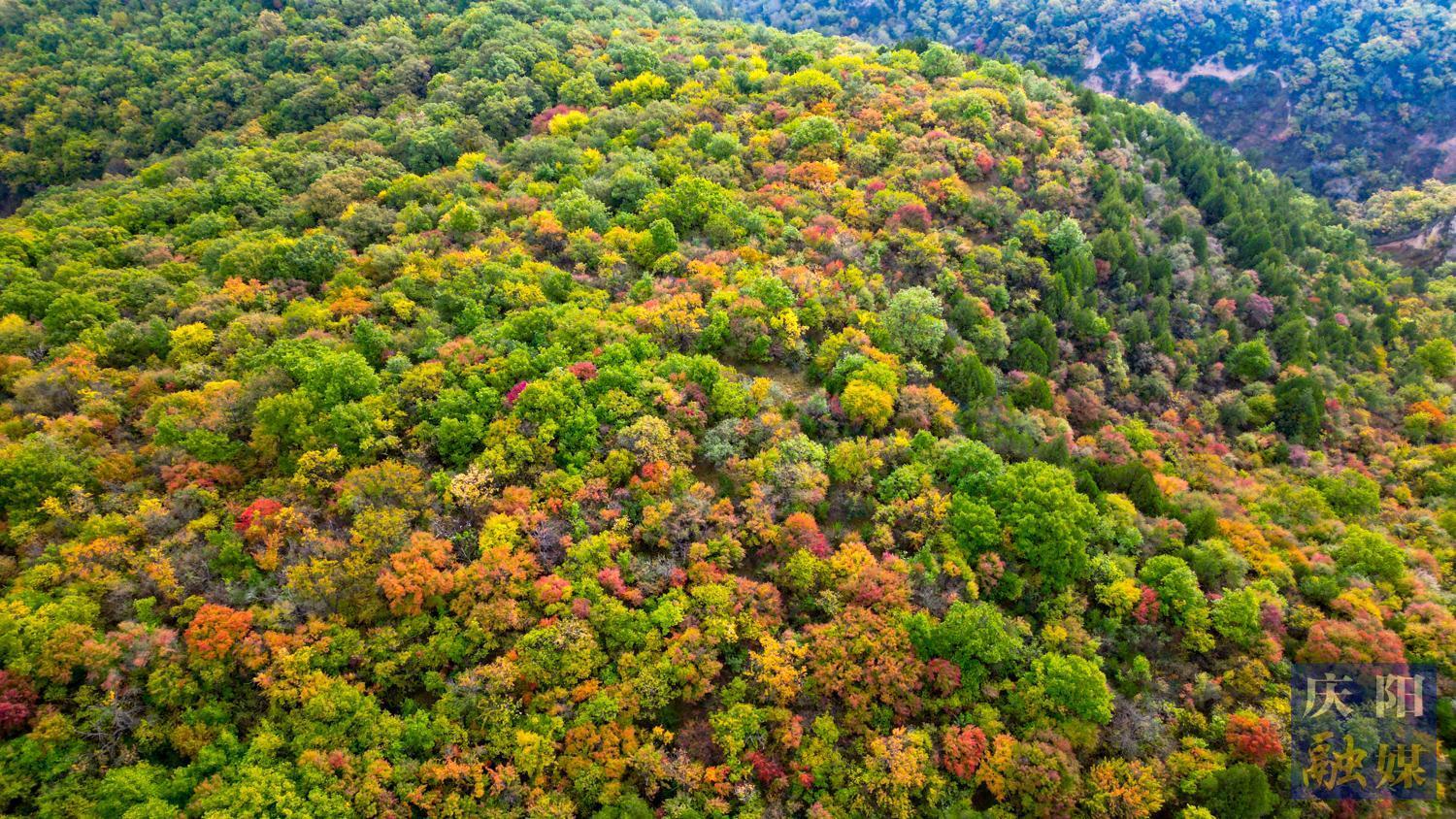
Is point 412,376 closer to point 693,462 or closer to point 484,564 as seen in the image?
point 484,564

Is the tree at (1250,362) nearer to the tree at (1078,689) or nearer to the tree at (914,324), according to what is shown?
the tree at (914,324)

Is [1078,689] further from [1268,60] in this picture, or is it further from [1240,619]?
[1268,60]

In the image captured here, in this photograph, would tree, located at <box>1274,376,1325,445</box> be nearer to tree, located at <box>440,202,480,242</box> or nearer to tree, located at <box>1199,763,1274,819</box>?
tree, located at <box>1199,763,1274,819</box>

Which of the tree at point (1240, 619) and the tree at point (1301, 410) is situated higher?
the tree at point (1301, 410)

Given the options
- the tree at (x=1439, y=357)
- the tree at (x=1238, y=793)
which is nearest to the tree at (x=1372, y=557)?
the tree at (x=1238, y=793)

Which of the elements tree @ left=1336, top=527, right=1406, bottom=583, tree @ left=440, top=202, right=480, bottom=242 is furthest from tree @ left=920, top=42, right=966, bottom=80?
tree @ left=1336, top=527, right=1406, bottom=583

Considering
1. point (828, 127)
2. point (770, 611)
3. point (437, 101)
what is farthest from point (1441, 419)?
point (437, 101)
